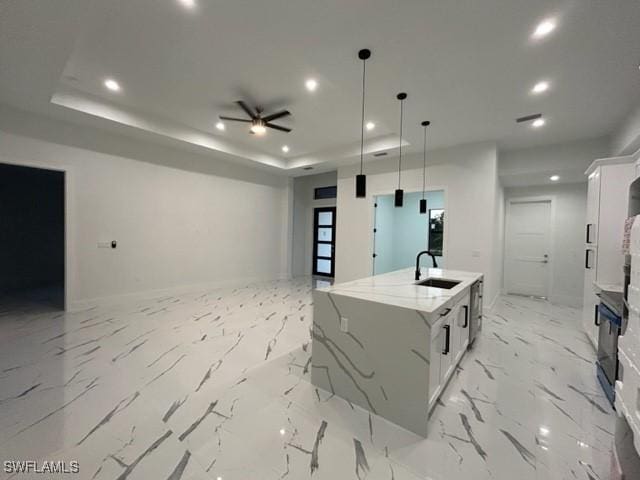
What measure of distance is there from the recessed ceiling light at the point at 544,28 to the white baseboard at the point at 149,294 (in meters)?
6.32

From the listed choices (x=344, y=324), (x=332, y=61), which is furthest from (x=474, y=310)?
(x=332, y=61)

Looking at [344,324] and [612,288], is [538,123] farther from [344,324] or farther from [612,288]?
[344,324]

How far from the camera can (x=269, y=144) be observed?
5.64 m

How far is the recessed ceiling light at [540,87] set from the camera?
115 inches

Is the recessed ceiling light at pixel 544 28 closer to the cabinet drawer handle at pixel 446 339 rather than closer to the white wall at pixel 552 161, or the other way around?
the cabinet drawer handle at pixel 446 339

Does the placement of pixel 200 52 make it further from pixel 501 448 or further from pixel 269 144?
pixel 501 448

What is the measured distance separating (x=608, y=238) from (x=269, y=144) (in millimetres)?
5542

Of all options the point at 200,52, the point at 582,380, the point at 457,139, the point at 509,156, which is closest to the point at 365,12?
the point at 200,52

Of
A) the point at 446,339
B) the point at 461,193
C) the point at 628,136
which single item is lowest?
the point at 446,339

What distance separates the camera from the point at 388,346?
6.21 feet

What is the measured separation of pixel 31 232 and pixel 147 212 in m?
3.74

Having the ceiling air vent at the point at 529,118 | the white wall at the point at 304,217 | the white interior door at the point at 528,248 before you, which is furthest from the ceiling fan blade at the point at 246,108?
the white interior door at the point at 528,248

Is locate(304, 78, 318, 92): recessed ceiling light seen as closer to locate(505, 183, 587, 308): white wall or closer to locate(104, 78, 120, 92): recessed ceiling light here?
locate(104, 78, 120, 92): recessed ceiling light

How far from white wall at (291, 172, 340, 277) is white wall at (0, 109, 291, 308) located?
1286mm
